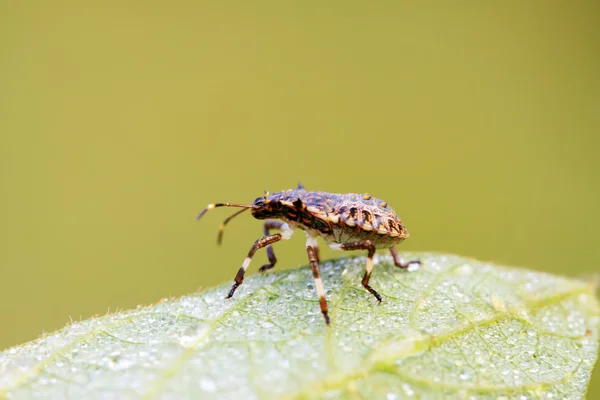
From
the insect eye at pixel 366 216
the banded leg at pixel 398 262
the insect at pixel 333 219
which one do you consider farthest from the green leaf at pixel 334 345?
the insect eye at pixel 366 216

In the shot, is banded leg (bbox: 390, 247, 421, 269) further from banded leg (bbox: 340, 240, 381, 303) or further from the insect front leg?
the insect front leg

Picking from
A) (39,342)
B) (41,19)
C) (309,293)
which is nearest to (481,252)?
(309,293)

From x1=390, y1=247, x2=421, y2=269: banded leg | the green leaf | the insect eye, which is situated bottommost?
the green leaf

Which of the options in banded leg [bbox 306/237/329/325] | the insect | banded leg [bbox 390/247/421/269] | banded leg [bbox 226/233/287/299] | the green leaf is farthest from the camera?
the insect

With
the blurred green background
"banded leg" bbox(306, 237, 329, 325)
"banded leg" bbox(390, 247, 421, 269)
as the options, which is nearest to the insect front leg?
"banded leg" bbox(306, 237, 329, 325)

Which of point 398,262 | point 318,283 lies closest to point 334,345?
point 318,283

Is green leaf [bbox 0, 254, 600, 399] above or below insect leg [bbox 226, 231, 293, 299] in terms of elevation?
below

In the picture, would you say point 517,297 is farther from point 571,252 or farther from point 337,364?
point 571,252
